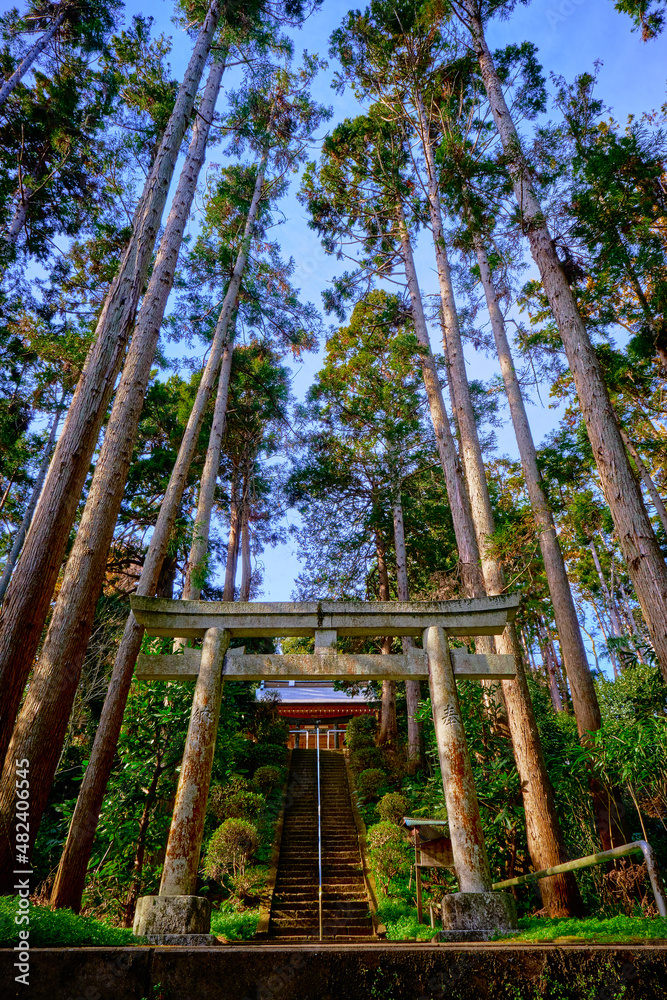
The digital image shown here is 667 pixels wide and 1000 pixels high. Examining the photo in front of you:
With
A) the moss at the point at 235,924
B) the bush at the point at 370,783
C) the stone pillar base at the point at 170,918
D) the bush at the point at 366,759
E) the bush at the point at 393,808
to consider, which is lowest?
the moss at the point at 235,924

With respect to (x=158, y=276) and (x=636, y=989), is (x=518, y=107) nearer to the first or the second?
(x=158, y=276)

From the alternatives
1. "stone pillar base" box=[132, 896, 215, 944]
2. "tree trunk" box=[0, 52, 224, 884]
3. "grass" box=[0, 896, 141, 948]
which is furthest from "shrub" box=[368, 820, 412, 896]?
"tree trunk" box=[0, 52, 224, 884]

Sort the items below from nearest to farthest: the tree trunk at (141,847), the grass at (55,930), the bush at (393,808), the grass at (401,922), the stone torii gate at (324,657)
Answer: the grass at (55,930), the stone torii gate at (324,657), the tree trunk at (141,847), the grass at (401,922), the bush at (393,808)

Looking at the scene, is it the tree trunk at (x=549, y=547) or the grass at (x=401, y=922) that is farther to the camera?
the tree trunk at (x=549, y=547)

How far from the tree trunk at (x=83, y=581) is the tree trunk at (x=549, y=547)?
5.57m

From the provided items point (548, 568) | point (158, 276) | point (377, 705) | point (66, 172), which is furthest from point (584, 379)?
point (377, 705)

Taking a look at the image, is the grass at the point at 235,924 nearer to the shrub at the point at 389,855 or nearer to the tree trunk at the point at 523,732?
the shrub at the point at 389,855

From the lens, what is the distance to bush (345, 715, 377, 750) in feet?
50.0

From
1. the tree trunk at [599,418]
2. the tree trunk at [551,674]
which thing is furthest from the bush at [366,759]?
the tree trunk at [551,674]

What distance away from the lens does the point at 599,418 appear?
5707 millimetres

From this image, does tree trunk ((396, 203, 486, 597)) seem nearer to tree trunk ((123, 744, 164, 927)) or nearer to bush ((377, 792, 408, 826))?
tree trunk ((123, 744, 164, 927))

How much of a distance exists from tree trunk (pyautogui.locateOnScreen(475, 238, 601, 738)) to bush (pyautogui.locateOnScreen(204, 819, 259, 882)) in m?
5.68

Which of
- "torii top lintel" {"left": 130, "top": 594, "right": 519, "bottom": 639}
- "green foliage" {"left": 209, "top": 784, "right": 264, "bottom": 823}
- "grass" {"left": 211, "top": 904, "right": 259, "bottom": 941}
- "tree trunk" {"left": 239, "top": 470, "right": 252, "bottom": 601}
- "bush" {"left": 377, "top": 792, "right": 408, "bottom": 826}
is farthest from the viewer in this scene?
"tree trunk" {"left": 239, "top": 470, "right": 252, "bottom": 601}

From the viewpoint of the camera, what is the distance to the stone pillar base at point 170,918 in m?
3.46
